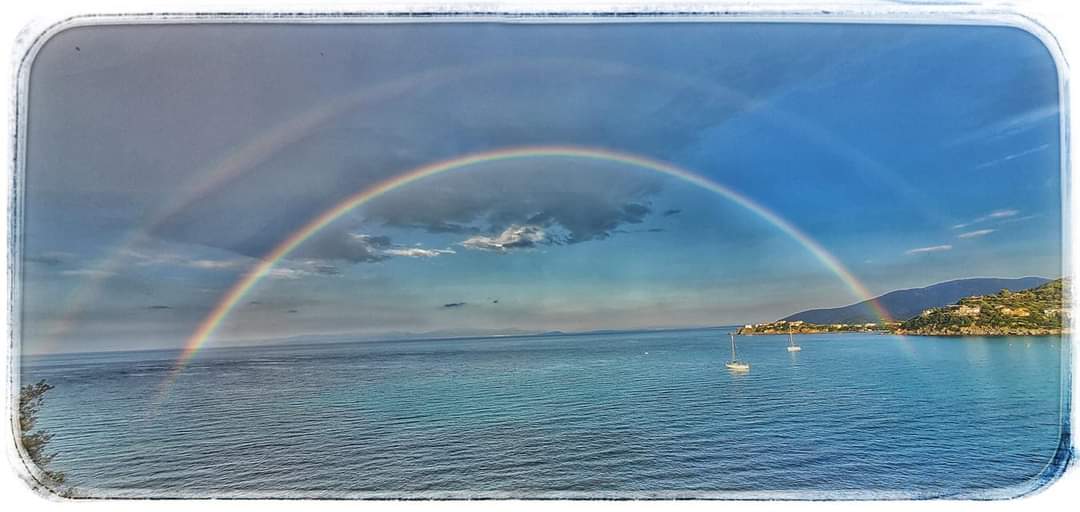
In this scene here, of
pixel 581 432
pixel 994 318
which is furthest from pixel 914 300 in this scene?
pixel 581 432

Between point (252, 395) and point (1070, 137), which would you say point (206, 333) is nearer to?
point (252, 395)

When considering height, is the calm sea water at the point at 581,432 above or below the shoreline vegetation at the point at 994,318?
below

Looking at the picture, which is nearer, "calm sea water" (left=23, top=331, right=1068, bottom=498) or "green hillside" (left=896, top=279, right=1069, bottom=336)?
"green hillside" (left=896, top=279, right=1069, bottom=336)

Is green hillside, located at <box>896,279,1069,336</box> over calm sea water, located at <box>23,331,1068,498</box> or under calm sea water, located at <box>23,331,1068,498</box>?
over

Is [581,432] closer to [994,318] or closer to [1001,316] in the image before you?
[1001,316]

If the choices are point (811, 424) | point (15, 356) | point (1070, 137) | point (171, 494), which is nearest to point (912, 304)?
point (811, 424)
